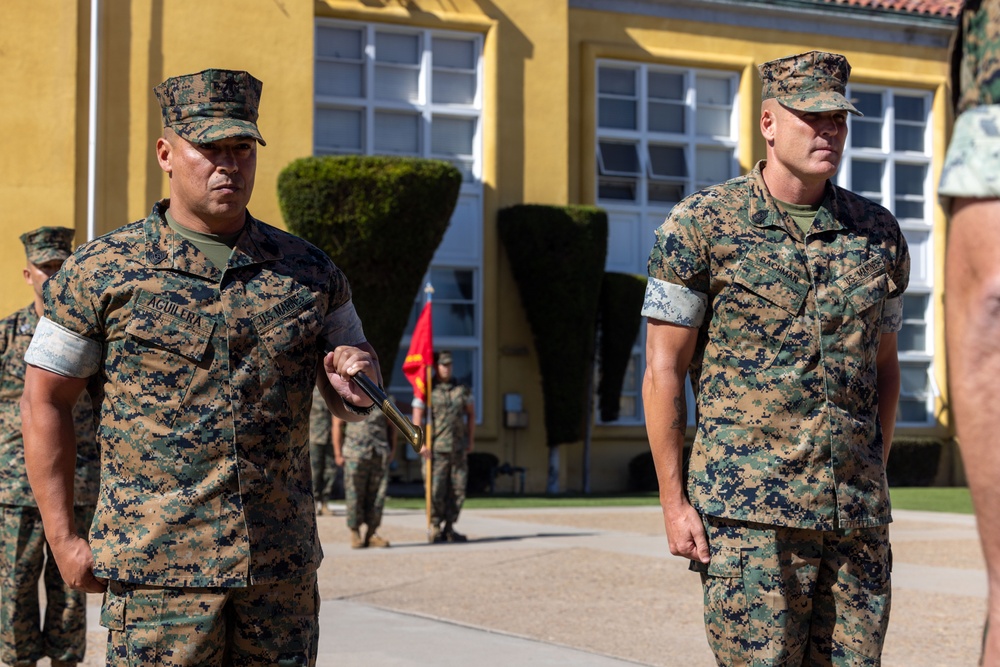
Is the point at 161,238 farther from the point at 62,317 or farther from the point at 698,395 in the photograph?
the point at 698,395

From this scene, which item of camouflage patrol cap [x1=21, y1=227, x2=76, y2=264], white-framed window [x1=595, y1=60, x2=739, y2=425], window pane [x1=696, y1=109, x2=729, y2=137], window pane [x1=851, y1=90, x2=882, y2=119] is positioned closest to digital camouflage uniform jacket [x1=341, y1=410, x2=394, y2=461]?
camouflage patrol cap [x1=21, y1=227, x2=76, y2=264]

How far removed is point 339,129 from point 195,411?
22.9 m

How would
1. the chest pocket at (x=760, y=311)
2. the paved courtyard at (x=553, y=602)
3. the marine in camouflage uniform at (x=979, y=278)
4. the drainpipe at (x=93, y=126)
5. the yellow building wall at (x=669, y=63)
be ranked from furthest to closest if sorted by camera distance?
the yellow building wall at (x=669, y=63) < the drainpipe at (x=93, y=126) < the paved courtyard at (x=553, y=602) < the chest pocket at (x=760, y=311) < the marine in camouflage uniform at (x=979, y=278)

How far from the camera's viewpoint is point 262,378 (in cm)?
411

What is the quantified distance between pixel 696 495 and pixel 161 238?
1.72m

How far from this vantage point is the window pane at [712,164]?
2978 centimetres

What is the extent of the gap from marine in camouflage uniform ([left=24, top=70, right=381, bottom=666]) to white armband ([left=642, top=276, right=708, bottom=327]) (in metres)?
0.94

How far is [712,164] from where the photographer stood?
29.9 m

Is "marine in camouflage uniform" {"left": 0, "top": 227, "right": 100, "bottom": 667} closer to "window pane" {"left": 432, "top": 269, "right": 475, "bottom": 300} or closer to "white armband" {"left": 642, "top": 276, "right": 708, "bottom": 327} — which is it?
"white armband" {"left": 642, "top": 276, "right": 708, "bottom": 327}

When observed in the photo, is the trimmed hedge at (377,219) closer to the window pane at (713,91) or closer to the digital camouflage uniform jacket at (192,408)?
the window pane at (713,91)

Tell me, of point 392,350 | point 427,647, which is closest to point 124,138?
point 392,350

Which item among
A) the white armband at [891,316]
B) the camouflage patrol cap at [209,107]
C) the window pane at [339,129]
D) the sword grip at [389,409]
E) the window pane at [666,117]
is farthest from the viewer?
the window pane at [666,117]

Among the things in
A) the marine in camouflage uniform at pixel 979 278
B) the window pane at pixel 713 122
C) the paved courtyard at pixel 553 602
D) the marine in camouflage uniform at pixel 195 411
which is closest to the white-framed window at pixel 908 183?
the window pane at pixel 713 122

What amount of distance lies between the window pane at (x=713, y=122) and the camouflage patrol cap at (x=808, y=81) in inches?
1002
